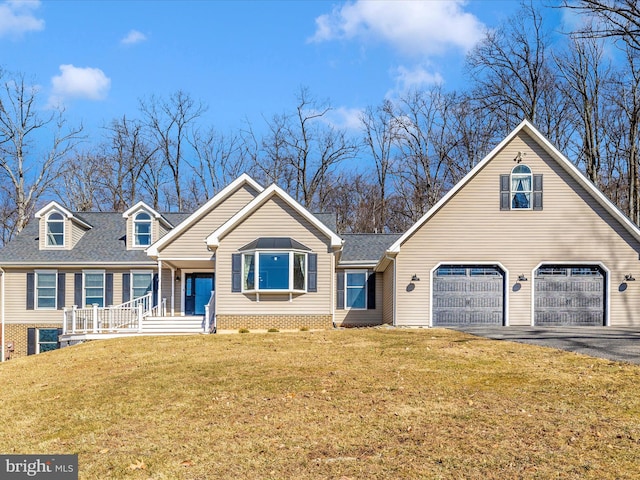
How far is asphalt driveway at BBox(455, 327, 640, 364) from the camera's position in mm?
12406

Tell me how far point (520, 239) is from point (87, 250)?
1714 centimetres

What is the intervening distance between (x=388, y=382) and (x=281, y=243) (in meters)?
10.2

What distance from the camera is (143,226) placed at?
24.9 metres

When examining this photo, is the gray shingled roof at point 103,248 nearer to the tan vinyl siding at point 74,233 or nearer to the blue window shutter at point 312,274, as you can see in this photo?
the tan vinyl siding at point 74,233

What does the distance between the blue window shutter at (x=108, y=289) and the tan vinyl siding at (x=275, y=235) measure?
663 centimetres

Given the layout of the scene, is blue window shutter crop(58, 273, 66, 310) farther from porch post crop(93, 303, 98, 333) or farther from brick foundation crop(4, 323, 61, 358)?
porch post crop(93, 303, 98, 333)

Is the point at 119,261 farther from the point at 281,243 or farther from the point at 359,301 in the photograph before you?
the point at 359,301

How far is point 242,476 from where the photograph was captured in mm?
5859

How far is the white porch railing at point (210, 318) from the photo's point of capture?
1938cm

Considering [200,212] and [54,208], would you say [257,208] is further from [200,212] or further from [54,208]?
[54,208]

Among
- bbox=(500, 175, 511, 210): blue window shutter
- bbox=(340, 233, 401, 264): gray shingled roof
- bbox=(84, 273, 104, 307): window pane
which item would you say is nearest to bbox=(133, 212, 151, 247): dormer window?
bbox=(84, 273, 104, 307): window pane

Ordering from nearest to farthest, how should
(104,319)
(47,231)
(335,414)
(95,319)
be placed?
(335,414), (95,319), (104,319), (47,231)

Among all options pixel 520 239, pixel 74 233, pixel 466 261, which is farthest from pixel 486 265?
pixel 74 233

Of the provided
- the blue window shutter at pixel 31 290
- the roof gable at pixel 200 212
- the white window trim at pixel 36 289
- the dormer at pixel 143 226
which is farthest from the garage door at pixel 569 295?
the blue window shutter at pixel 31 290
